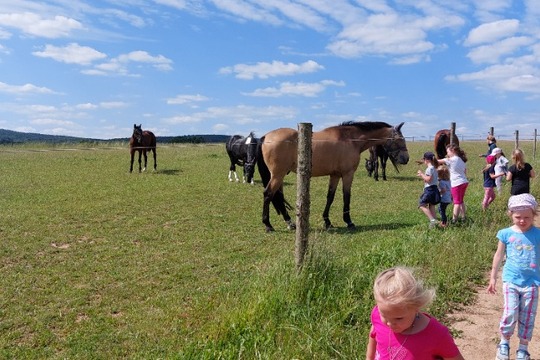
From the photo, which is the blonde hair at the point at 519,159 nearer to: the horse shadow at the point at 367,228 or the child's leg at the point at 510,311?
the horse shadow at the point at 367,228

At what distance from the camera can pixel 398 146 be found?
977cm

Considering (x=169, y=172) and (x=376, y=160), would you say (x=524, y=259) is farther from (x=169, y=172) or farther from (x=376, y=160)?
(x=169, y=172)

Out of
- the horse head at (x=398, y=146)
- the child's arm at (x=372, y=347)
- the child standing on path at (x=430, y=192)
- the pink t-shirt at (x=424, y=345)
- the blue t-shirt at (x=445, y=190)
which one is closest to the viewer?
the pink t-shirt at (x=424, y=345)

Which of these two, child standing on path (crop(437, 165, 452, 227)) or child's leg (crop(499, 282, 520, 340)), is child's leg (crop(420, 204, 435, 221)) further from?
child's leg (crop(499, 282, 520, 340))

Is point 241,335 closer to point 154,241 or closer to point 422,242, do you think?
point 422,242

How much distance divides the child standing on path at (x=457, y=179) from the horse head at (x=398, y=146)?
129cm

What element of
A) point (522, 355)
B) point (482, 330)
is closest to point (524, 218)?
point (522, 355)

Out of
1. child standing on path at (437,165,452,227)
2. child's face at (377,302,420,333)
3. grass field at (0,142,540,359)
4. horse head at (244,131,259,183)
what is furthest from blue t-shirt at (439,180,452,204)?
child's face at (377,302,420,333)

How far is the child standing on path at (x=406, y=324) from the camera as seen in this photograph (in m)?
2.02

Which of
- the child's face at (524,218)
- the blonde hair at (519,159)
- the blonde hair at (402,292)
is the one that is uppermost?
the blonde hair at (519,159)

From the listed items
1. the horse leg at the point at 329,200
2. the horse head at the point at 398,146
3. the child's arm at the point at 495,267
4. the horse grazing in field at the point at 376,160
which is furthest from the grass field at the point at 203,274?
the horse grazing in field at the point at 376,160

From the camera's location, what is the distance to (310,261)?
14.3ft

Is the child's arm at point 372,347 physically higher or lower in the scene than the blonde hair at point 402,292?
lower

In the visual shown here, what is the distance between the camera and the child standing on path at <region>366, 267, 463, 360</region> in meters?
2.02
